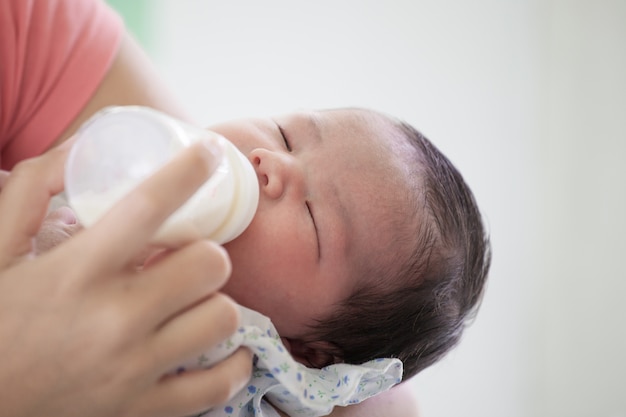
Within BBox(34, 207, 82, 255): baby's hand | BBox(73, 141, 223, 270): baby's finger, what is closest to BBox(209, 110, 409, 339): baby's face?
BBox(34, 207, 82, 255): baby's hand

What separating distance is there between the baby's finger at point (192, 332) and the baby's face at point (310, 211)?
29 centimetres

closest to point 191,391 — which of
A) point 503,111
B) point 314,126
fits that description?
point 314,126

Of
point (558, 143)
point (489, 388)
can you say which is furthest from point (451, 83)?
point (489, 388)

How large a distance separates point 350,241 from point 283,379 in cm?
26

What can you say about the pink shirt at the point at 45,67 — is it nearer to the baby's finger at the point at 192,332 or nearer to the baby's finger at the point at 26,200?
the baby's finger at the point at 26,200

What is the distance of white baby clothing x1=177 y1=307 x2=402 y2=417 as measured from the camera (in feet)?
3.02

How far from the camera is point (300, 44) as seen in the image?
229 centimetres

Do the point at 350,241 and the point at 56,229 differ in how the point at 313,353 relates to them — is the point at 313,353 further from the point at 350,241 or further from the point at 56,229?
the point at 56,229

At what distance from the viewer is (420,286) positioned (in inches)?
46.2

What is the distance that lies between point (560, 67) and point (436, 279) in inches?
62.7

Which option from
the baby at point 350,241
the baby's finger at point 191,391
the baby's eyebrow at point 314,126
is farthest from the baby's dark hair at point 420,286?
the baby's finger at point 191,391

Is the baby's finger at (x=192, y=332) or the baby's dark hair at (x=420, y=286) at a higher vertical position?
the baby's finger at (x=192, y=332)

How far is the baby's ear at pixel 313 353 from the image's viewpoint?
1.17m

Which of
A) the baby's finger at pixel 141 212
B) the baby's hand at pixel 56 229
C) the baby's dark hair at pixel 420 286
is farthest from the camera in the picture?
the baby's dark hair at pixel 420 286
